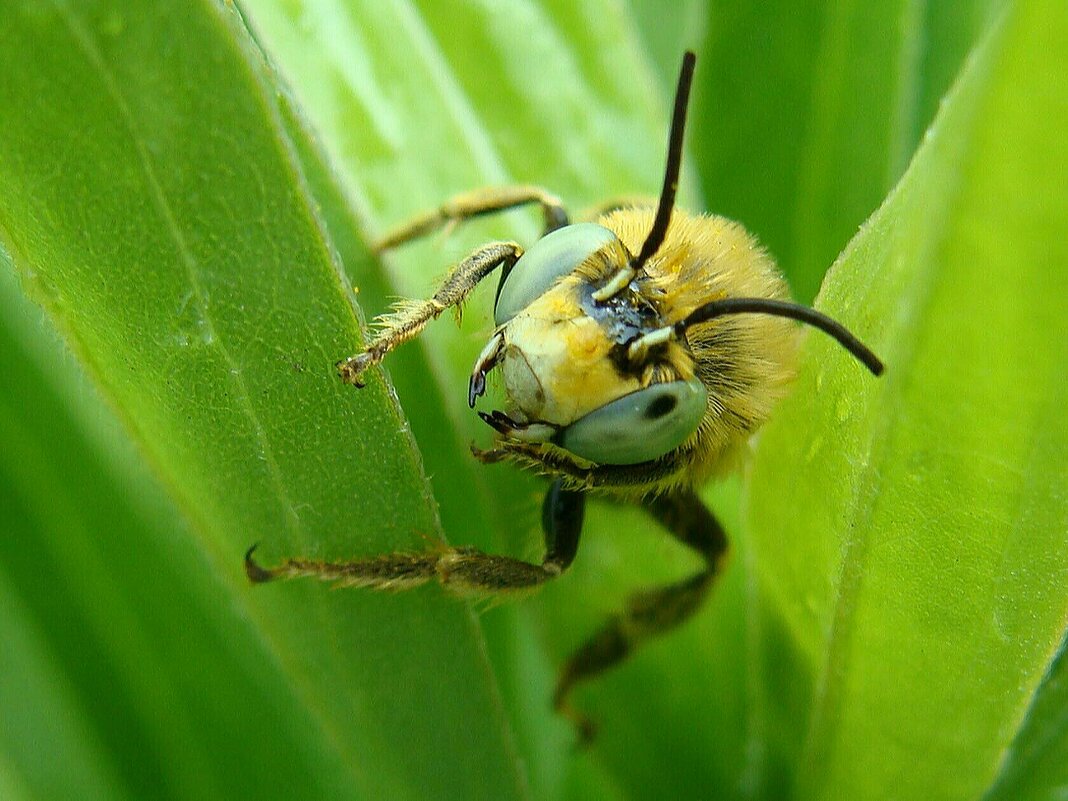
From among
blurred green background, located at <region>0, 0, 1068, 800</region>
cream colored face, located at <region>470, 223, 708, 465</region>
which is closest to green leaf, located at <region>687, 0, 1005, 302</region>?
blurred green background, located at <region>0, 0, 1068, 800</region>

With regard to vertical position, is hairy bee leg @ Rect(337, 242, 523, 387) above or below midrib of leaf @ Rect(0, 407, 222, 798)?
above

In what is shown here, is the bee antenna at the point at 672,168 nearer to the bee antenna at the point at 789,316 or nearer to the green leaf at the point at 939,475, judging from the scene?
the bee antenna at the point at 789,316

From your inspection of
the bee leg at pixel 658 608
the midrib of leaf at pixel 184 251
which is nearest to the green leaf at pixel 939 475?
the bee leg at pixel 658 608

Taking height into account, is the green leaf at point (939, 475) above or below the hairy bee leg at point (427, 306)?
below

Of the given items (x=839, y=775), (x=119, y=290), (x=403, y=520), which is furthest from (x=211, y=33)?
(x=839, y=775)

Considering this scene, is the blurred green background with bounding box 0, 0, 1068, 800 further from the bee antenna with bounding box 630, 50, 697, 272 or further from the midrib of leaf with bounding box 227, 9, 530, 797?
the bee antenna with bounding box 630, 50, 697, 272

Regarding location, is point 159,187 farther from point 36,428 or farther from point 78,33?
point 36,428
